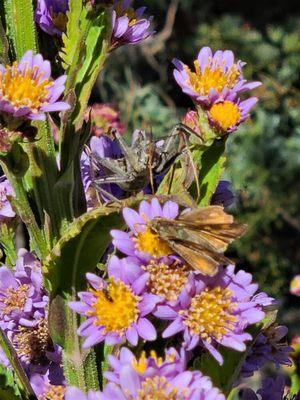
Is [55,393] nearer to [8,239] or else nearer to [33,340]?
[33,340]

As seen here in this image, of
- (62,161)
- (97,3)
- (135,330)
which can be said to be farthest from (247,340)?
(97,3)

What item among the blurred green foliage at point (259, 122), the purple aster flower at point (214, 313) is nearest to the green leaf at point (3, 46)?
the purple aster flower at point (214, 313)

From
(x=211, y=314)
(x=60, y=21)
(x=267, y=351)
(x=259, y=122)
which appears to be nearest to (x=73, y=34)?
(x=60, y=21)

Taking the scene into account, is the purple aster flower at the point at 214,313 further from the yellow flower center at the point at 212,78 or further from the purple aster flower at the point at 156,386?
the yellow flower center at the point at 212,78

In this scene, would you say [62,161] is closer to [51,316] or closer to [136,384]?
[51,316]

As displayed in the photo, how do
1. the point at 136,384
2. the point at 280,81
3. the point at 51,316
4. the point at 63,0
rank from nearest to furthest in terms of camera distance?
the point at 136,384 → the point at 51,316 → the point at 63,0 → the point at 280,81

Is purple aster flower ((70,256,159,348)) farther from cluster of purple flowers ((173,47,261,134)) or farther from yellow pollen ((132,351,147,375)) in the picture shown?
cluster of purple flowers ((173,47,261,134))
